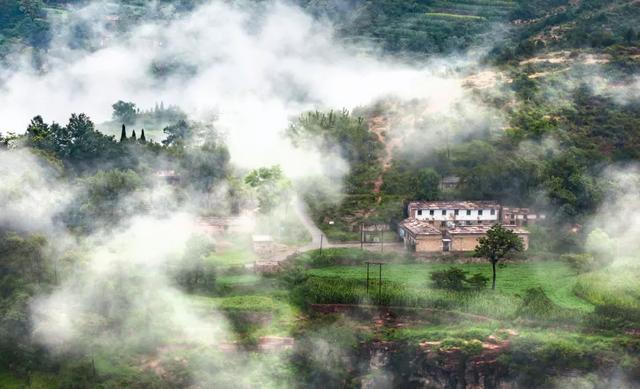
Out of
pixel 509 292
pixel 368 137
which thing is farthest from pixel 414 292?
pixel 368 137

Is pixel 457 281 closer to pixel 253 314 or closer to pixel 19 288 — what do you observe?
pixel 253 314

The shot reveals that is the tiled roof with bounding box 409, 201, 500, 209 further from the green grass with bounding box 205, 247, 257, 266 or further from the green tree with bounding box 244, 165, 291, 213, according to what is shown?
the green grass with bounding box 205, 247, 257, 266

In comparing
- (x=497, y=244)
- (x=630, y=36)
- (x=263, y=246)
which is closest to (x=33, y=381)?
(x=263, y=246)

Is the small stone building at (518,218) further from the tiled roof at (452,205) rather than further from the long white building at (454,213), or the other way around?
the tiled roof at (452,205)

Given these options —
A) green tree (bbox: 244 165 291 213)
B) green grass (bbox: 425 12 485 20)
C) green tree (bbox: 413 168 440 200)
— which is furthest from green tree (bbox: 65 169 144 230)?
green grass (bbox: 425 12 485 20)

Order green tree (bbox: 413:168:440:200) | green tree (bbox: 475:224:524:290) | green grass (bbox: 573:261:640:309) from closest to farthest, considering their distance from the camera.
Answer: green grass (bbox: 573:261:640:309), green tree (bbox: 475:224:524:290), green tree (bbox: 413:168:440:200)

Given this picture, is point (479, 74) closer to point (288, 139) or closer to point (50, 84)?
Answer: point (288, 139)
